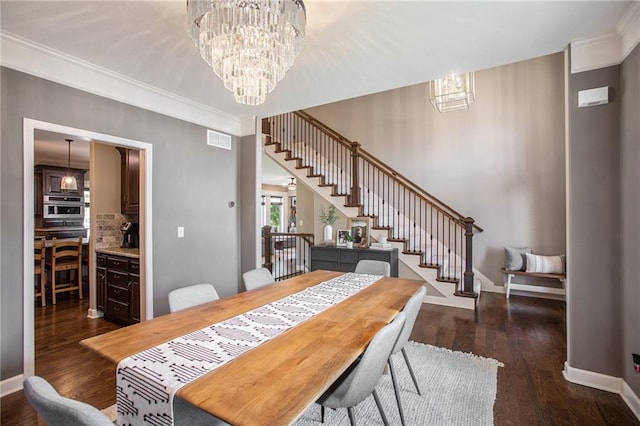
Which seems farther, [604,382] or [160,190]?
[160,190]

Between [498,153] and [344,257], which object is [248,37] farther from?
[498,153]

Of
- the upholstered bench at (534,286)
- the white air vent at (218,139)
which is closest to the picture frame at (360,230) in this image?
the upholstered bench at (534,286)

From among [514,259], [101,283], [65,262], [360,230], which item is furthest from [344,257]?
[65,262]

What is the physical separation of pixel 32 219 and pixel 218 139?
6.81ft

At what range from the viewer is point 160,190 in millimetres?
3186

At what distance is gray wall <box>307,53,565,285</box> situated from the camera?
4.71m

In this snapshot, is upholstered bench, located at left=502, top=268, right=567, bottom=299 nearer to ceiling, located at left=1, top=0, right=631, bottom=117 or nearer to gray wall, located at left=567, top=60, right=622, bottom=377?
gray wall, located at left=567, top=60, right=622, bottom=377

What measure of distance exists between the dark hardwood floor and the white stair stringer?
209 mm

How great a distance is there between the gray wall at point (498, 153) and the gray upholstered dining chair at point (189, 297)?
464 centimetres

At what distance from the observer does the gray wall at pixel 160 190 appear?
2.19 m

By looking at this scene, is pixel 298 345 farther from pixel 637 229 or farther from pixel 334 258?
pixel 334 258

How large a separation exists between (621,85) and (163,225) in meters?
4.20

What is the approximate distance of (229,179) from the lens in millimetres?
4023

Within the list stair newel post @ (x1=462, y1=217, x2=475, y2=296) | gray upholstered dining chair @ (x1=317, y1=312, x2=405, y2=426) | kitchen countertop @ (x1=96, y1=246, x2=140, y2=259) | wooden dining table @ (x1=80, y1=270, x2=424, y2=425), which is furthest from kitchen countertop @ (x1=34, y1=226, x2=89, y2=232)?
stair newel post @ (x1=462, y1=217, x2=475, y2=296)
